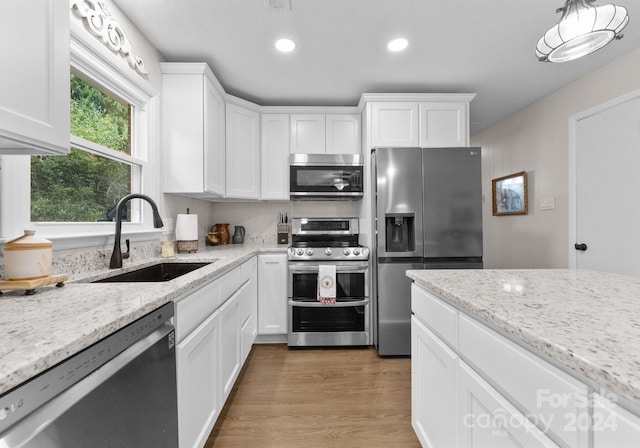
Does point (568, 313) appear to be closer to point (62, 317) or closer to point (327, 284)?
point (62, 317)

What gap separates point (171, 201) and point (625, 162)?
3674 millimetres

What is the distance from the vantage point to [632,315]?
730mm

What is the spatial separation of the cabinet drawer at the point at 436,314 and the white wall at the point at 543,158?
2.43 m

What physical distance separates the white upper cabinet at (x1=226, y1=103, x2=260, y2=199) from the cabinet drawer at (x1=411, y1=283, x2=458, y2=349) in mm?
2079

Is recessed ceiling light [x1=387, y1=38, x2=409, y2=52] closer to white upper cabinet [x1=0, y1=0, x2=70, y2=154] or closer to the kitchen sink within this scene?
white upper cabinet [x1=0, y1=0, x2=70, y2=154]

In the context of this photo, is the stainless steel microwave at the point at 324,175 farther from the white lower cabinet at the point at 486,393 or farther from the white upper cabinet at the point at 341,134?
the white lower cabinet at the point at 486,393

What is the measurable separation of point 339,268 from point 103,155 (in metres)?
1.88

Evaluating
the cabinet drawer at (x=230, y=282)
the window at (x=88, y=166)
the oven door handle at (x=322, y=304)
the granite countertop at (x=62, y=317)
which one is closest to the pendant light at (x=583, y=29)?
the granite countertop at (x=62, y=317)

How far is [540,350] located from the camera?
2.00 feet

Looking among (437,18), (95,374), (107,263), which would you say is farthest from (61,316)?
(437,18)

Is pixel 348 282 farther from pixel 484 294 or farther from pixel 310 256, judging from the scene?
pixel 484 294

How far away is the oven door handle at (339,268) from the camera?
2.61m

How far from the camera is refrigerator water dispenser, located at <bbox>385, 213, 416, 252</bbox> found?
2.54 m

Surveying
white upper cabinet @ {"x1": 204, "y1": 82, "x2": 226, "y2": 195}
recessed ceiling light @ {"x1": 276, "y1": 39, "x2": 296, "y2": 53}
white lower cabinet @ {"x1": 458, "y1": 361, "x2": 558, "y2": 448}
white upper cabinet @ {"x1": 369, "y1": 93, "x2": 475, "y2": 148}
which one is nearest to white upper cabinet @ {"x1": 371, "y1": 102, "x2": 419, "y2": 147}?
white upper cabinet @ {"x1": 369, "y1": 93, "x2": 475, "y2": 148}
